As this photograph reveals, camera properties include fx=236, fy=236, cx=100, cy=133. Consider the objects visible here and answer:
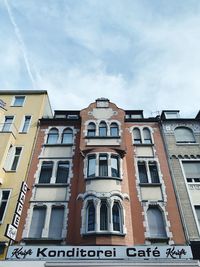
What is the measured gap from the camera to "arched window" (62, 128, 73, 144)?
68.0 feet

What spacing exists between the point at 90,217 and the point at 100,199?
4.25ft

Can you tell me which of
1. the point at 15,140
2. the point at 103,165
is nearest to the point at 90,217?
the point at 103,165

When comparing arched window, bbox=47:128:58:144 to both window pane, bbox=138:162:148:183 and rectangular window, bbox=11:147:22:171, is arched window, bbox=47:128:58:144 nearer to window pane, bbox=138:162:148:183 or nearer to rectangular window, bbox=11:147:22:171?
rectangular window, bbox=11:147:22:171

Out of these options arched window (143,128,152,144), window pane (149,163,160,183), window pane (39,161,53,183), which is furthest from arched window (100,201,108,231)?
arched window (143,128,152,144)

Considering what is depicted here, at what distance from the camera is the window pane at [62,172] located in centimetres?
1797

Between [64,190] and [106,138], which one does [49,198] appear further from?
[106,138]

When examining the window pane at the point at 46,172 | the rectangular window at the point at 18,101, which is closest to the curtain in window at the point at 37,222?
the window pane at the point at 46,172

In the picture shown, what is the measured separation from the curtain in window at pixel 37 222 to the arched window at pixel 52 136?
245 inches

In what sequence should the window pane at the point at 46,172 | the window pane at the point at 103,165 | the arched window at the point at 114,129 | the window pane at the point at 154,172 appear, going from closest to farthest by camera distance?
the window pane at the point at 103,165, the window pane at the point at 154,172, the window pane at the point at 46,172, the arched window at the point at 114,129

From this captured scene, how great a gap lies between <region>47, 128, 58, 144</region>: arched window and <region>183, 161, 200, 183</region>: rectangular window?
11.1 metres

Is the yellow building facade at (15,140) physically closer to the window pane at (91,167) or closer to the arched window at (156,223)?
the window pane at (91,167)

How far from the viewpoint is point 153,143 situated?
65.9 ft

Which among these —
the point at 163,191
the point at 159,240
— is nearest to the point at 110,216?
the point at 159,240

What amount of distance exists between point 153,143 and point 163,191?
4531 millimetres
